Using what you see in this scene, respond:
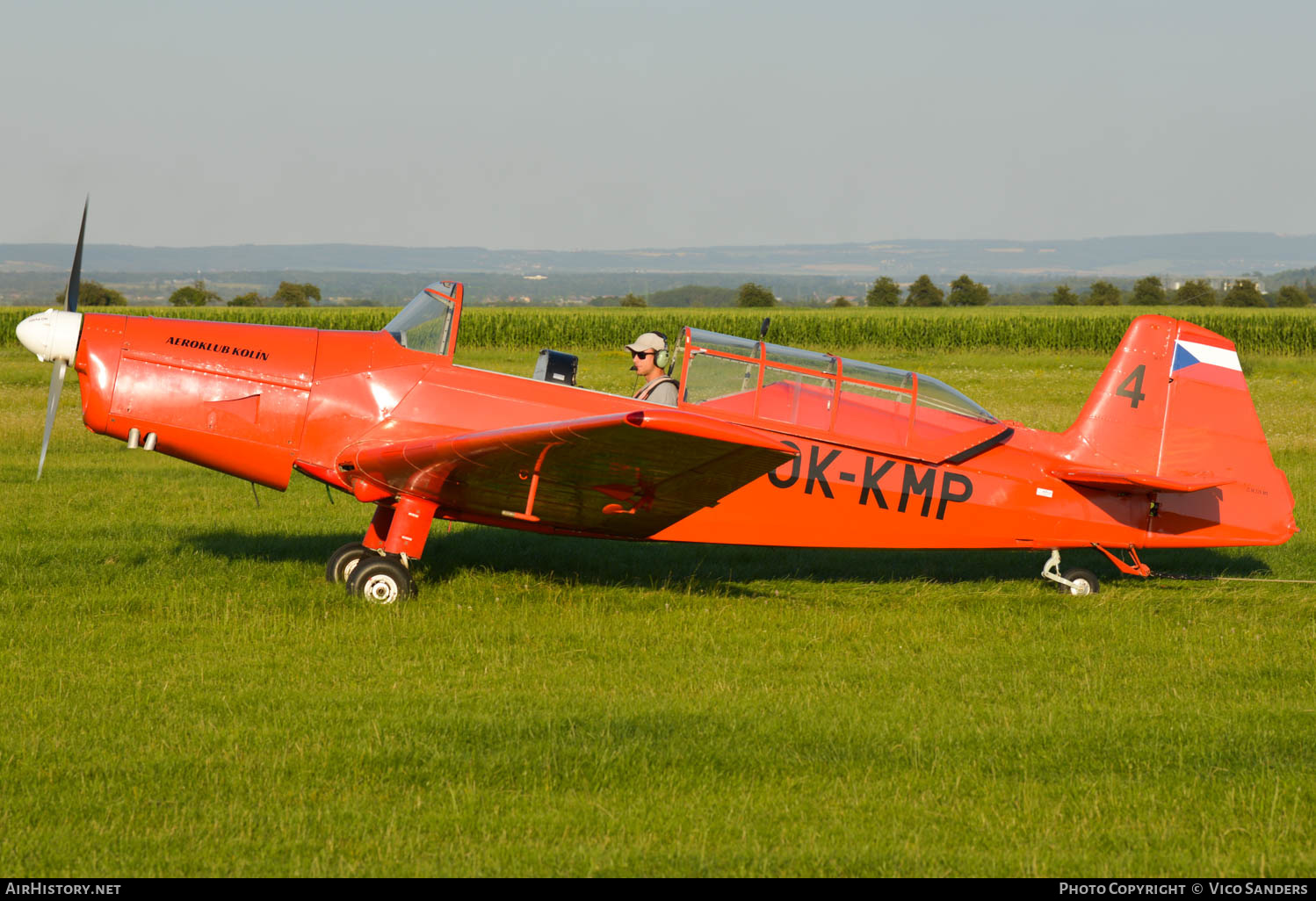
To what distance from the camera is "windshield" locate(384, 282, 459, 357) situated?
8102 millimetres

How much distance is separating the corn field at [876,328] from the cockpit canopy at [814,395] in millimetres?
30081

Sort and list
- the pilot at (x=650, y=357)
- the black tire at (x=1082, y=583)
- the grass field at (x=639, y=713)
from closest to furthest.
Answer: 1. the grass field at (x=639, y=713)
2. the pilot at (x=650, y=357)
3. the black tire at (x=1082, y=583)

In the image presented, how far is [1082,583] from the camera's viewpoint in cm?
858

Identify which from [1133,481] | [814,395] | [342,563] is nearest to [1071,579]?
[1133,481]

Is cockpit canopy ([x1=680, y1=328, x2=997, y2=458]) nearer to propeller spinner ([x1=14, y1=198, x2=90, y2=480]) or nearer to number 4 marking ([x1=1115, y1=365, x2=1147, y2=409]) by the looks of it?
number 4 marking ([x1=1115, y1=365, x2=1147, y2=409])

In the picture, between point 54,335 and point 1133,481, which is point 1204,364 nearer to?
point 1133,481

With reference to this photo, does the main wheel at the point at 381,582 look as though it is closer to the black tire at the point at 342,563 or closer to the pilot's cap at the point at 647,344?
the black tire at the point at 342,563

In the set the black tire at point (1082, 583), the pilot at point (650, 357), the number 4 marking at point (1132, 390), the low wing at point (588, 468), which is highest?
the number 4 marking at point (1132, 390)

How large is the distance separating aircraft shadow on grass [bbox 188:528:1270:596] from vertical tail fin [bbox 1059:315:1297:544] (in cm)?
103

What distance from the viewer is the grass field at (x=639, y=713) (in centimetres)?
427

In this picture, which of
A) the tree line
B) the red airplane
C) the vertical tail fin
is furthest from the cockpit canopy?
the tree line

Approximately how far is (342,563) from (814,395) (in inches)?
149
